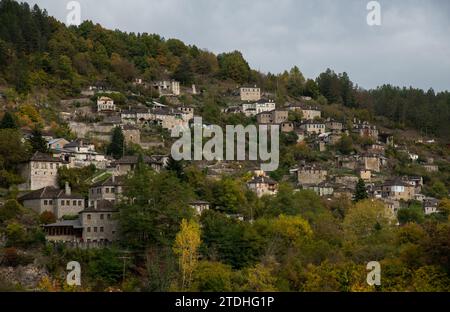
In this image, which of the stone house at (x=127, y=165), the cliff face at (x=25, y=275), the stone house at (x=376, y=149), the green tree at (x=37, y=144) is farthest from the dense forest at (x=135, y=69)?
the cliff face at (x=25, y=275)

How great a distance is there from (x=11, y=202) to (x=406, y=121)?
72447mm

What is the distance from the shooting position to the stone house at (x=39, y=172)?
7325 centimetres

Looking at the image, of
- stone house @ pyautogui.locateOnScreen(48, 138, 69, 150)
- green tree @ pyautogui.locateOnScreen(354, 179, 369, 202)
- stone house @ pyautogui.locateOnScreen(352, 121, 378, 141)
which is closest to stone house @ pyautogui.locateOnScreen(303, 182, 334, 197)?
green tree @ pyautogui.locateOnScreen(354, 179, 369, 202)

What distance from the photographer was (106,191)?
7019cm

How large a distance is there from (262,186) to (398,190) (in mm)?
15372

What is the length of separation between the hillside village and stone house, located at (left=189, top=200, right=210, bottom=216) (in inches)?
6.2

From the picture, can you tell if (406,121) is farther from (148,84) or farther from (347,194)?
(347,194)

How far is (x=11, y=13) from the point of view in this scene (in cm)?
11575

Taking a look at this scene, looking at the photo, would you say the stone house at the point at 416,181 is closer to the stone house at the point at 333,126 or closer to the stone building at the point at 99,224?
the stone house at the point at 333,126

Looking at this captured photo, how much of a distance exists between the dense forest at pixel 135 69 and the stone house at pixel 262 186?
1002 inches

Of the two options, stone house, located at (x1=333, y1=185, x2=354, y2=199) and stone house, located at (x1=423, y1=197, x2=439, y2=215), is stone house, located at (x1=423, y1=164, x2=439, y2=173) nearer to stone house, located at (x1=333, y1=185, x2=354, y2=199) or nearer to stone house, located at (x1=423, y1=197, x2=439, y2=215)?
stone house, located at (x1=423, y1=197, x2=439, y2=215)

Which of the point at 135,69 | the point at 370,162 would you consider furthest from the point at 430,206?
the point at 135,69

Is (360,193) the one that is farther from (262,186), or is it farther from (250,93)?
(250,93)

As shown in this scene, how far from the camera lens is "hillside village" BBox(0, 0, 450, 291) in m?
61.6
